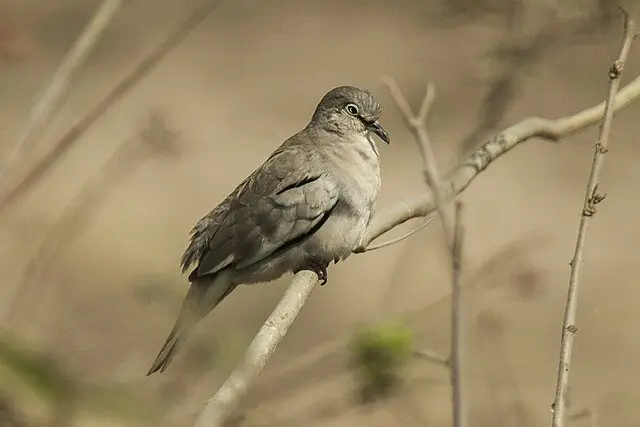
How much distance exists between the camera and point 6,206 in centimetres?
100

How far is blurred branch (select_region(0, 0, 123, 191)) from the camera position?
3.59 feet

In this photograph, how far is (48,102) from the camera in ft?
3.67

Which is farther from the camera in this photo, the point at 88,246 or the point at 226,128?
the point at 226,128

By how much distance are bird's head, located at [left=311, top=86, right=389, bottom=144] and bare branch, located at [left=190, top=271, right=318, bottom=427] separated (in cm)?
77

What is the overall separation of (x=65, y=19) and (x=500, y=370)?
6482 mm

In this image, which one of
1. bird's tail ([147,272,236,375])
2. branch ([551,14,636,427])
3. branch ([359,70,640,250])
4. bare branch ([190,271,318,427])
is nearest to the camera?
bare branch ([190,271,318,427])

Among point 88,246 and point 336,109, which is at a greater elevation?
point 88,246

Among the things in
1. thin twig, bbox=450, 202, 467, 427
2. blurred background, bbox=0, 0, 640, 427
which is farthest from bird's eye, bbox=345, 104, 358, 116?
thin twig, bbox=450, 202, 467, 427

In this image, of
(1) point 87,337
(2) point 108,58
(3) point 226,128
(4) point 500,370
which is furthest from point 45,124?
(2) point 108,58

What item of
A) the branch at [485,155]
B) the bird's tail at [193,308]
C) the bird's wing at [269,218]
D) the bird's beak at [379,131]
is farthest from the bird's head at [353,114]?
the bird's tail at [193,308]

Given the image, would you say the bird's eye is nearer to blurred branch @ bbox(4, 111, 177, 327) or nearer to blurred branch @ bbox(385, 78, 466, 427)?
blurred branch @ bbox(4, 111, 177, 327)

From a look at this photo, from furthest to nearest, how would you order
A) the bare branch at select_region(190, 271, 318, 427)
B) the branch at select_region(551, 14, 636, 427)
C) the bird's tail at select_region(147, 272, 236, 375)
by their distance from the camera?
the bird's tail at select_region(147, 272, 236, 375) → the branch at select_region(551, 14, 636, 427) → the bare branch at select_region(190, 271, 318, 427)

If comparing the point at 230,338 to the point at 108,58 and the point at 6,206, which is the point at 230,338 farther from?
the point at 108,58

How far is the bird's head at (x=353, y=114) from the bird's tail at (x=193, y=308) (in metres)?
0.71
